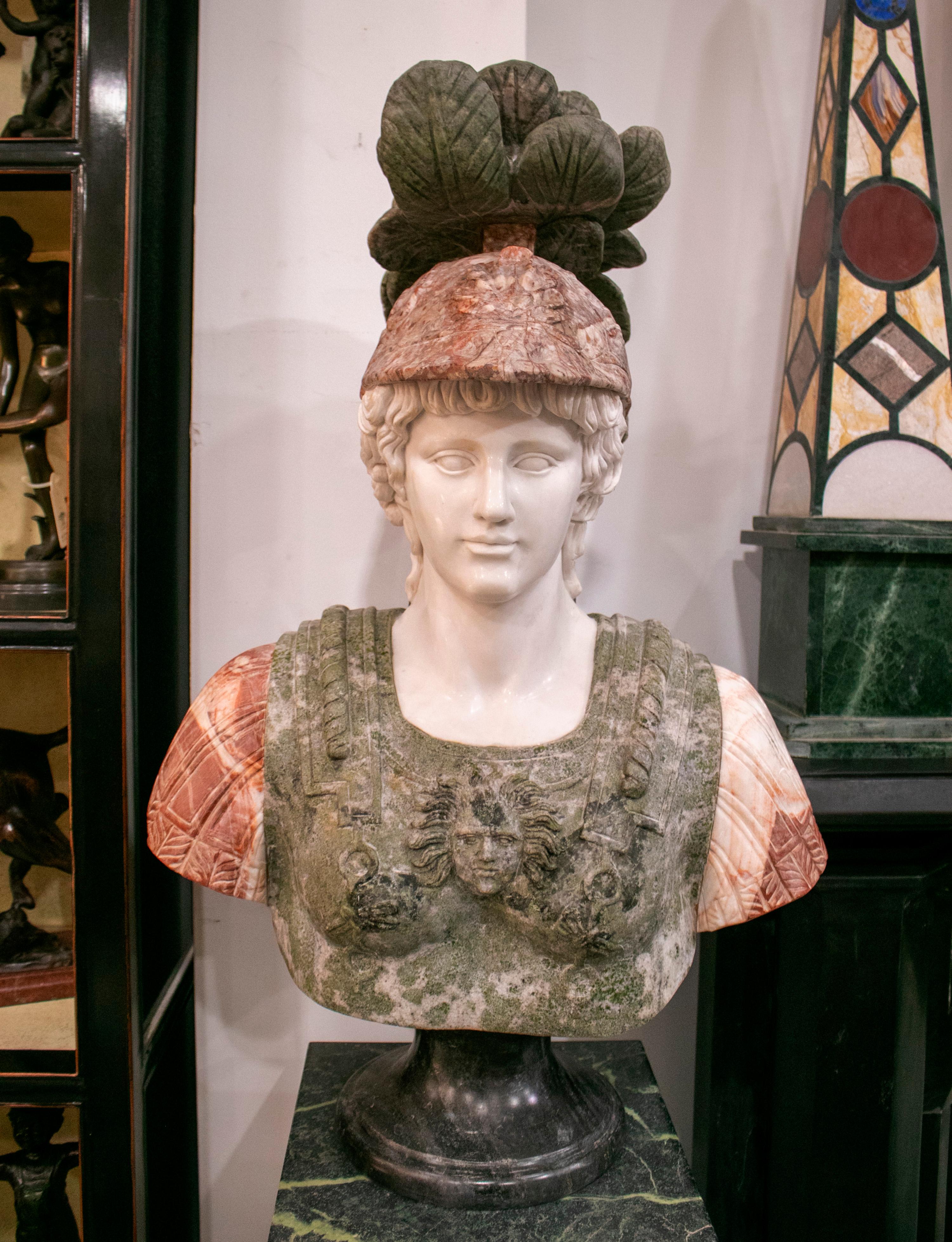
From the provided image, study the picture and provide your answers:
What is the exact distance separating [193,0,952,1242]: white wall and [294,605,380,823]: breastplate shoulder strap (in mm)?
566

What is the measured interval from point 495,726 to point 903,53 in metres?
1.53

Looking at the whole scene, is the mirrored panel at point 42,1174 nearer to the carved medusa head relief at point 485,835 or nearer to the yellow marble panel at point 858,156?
the carved medusa head relief at point 485,835

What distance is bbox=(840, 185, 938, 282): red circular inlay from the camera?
1822 millimetres

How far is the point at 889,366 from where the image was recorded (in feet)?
5.95

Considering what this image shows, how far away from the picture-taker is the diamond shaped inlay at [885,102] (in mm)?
→ 1828

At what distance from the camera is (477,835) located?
1.28 m

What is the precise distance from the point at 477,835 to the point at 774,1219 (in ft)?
3.88

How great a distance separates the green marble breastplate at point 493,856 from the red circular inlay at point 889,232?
994mm

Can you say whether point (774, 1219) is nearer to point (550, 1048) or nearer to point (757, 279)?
point (550, 1048)

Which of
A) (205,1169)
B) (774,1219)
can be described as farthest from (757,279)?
(205,1169)

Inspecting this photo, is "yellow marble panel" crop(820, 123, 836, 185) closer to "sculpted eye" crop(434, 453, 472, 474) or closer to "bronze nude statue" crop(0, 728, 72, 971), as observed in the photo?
"sculpted eye" crop(434, 453, 472, 474)

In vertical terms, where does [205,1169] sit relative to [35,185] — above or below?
below

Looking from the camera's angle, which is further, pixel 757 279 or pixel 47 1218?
pixel 757 279

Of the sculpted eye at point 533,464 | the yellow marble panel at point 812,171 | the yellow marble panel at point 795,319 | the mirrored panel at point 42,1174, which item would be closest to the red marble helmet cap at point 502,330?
the sculpted eye at point 533,464
